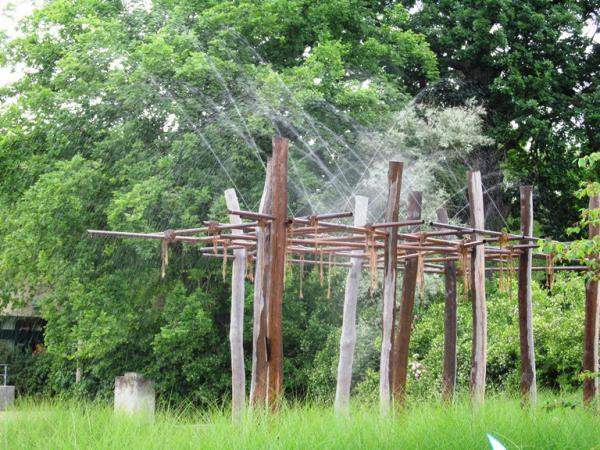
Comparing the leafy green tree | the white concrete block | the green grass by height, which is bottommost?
the white concrete block

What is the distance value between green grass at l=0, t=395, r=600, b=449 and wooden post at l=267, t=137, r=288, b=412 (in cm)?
41

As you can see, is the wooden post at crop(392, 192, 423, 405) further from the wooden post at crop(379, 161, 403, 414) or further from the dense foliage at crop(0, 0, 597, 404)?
the dense foliage at crop(0, 0, 597, 404)

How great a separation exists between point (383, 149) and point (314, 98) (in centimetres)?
177

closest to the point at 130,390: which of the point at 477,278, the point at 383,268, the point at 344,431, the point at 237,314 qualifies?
the point at 237,314

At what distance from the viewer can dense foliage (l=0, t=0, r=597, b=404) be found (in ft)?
62.3

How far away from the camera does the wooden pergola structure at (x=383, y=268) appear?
8.44 metres

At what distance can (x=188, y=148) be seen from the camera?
1883cm

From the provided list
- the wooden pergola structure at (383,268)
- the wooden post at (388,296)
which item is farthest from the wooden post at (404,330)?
the wooden post at (388,296)

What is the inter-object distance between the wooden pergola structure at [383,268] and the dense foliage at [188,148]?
23.4 ft

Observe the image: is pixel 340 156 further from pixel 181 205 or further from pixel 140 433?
pixel 140 433

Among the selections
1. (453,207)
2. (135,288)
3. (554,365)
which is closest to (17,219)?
(135,288)

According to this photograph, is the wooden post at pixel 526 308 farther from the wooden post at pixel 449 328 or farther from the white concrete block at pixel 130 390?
the white concrete block at pixel 130 390

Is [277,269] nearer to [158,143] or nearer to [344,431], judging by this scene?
[344,431]

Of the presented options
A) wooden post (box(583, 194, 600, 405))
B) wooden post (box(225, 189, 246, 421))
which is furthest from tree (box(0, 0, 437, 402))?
wooden post (box(583, 194, 600, 405))
